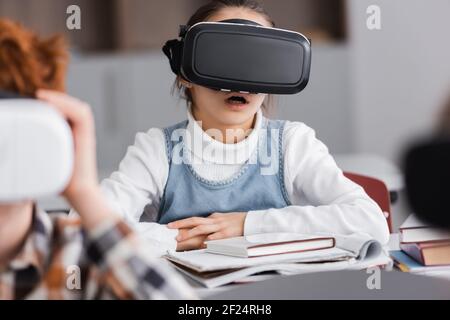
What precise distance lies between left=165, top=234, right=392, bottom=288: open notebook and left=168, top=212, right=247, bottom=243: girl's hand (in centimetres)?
4

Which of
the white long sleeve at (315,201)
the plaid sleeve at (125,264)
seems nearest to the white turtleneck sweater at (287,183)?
the white long sleeve at (315,201)

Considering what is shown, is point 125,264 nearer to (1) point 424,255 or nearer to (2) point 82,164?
(2) point 82,164

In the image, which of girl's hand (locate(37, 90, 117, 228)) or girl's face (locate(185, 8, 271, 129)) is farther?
girl's face (locate(185, 8, 271, 129))

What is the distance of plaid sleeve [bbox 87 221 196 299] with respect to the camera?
1.51 ft

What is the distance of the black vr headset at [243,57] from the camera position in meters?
0.62

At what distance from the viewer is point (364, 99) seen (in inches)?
A: 34.5

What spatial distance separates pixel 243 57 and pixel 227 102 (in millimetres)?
74

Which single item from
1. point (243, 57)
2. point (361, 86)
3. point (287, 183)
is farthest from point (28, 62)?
point (361, 86)

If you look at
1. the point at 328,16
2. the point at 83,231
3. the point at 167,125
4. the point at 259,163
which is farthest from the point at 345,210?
the point at 328,16

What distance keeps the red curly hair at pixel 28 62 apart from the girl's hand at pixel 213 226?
0.27 m

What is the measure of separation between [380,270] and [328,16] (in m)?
1.13

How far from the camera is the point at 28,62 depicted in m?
0.45

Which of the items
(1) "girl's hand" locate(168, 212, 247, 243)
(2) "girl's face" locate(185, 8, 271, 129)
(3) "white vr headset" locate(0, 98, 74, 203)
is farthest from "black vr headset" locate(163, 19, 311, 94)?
(3) "white vr headset" locate(0, 98, 74, 203)

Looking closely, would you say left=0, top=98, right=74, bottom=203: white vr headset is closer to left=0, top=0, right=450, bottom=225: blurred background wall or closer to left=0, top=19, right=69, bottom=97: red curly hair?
left=0, top=19, right=69, bottom=97: red curly hair
